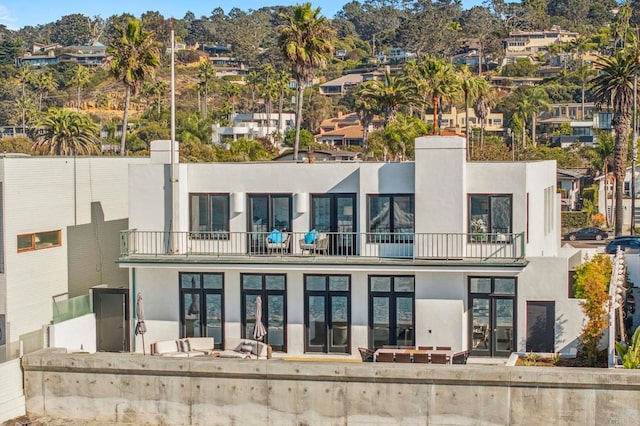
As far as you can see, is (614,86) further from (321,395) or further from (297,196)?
(321,395)

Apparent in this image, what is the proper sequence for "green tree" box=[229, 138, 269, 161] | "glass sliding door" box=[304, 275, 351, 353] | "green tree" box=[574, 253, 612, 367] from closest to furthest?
"green tree" box=[574, 253, 612, 367] → "glass sliding door" box=[304, 275, 351, 353] → "green tree" box=[229, 138, 269, 161]

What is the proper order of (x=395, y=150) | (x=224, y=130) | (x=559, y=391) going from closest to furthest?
(x=559, y=391), (x=395, y=150), (x=224, y=130)

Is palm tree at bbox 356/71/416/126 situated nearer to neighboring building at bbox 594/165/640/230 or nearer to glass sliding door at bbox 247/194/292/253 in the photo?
neighboring building at bbox 594/165/640/230

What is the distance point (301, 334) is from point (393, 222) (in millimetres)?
3889

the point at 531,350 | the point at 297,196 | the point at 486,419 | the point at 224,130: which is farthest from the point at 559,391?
the point at 224,130

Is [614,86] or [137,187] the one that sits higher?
[614,86]

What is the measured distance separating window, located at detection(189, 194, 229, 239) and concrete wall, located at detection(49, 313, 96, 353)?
389 cm

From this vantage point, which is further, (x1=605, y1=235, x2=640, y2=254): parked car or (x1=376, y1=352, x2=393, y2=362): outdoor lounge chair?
(x1=605, y1=235, x2=640, y2=254): parked car

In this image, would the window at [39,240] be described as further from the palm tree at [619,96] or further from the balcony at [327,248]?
the palm tree at [619,96]

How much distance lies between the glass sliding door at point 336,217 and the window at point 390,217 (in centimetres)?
52

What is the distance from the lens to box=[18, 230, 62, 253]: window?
28.2 meters

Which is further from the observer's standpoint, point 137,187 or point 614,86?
point 614,86

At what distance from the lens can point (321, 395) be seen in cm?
2395

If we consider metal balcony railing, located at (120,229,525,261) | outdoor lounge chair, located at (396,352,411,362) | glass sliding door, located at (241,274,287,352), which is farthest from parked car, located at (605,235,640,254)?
outdoor lounge chair, located at (396,352,411,362)
